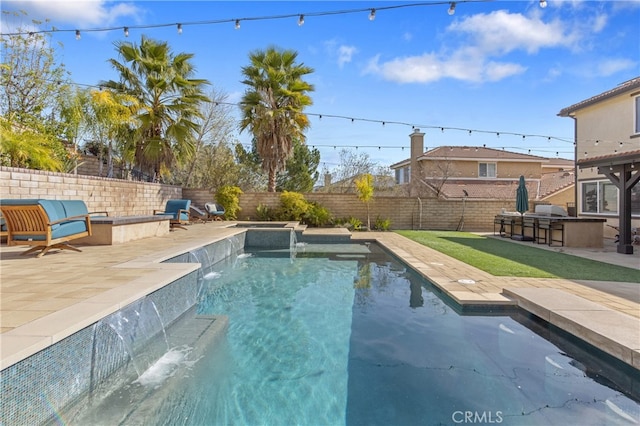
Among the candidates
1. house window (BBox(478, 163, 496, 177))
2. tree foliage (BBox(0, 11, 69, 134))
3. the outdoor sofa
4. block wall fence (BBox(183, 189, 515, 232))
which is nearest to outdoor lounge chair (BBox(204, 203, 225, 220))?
block wall fence (BBox(183, 189, 515, 232))

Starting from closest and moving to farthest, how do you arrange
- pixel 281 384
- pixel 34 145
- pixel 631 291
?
1. pixel 281 384
2. pixel 631 291
3. pixel 34 145

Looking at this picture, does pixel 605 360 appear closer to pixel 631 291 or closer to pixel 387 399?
pixel 387 399

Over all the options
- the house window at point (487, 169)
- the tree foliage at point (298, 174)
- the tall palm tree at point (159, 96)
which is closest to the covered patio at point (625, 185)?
the tall palm tree at point (159, 96)

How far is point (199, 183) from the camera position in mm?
19391

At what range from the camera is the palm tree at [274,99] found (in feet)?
44.7

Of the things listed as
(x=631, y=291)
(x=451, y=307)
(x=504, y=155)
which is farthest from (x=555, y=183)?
(x=451, y=307)

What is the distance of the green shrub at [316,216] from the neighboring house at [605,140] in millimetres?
8584

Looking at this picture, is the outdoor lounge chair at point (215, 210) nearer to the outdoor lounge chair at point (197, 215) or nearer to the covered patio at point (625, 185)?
the outdoor lounge chair at point (197, 215)

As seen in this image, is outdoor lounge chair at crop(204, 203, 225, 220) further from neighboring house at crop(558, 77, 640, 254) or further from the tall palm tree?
neighboring house at crop(558, 77, 640, 254)

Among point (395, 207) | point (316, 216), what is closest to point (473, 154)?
point (395, 207)

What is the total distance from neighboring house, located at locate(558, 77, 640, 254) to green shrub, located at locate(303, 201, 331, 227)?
28.2 feet

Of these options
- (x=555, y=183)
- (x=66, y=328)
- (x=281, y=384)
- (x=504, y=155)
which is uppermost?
(x=504, y=155)

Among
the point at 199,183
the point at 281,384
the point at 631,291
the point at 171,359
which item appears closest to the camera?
the point at 281,384

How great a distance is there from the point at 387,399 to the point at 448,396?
441 millimetres
